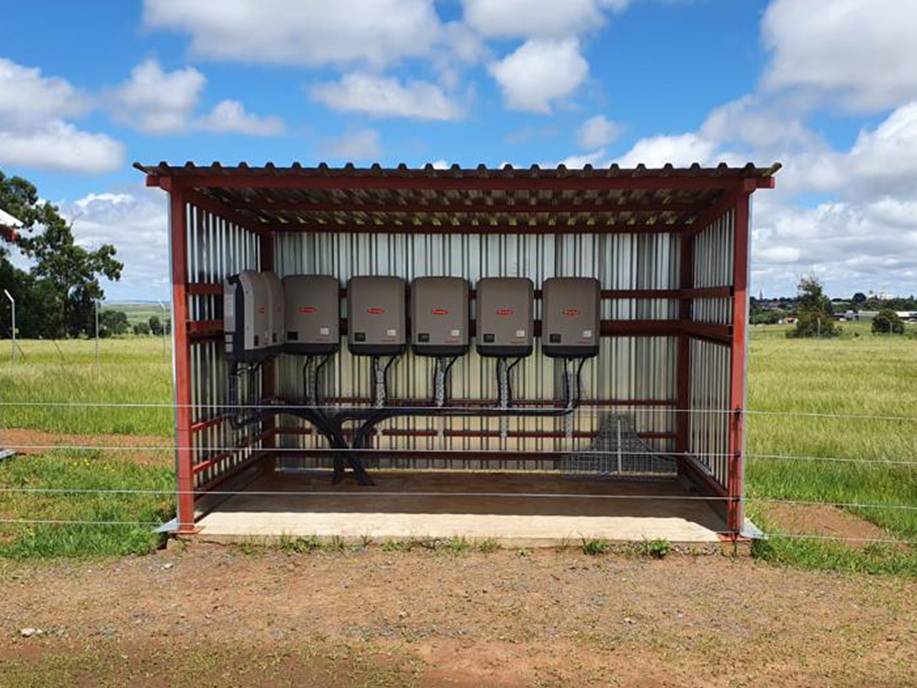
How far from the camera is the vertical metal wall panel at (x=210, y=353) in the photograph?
710 cm

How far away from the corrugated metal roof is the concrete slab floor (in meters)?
2.69

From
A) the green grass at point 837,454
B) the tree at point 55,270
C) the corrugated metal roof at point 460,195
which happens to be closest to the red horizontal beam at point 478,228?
the corrugated metal roof at point 460,195

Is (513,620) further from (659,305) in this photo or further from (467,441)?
(659,305)

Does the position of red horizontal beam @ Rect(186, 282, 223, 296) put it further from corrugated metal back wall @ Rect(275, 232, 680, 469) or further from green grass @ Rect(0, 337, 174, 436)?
green grass @ Rect(0, 337, 174, 436)

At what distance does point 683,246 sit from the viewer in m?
8.64

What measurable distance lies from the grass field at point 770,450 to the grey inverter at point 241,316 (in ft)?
3.60

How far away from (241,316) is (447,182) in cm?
222

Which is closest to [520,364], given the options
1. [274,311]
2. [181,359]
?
[274,311]

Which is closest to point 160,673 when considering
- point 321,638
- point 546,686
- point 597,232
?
point 321,638

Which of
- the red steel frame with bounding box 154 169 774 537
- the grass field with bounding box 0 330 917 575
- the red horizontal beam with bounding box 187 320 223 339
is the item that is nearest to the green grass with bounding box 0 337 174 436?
the grass field with bounding box 0 330 917 575

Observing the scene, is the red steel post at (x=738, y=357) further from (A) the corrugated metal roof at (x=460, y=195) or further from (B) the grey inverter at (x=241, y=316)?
(B) the grey inverter at (x=241, y=316)

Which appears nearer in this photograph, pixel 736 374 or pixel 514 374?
pixel 736 374

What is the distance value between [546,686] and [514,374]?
494 cm

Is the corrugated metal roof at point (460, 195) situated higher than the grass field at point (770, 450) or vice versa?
the corrugated metal roof at point (460, 195)
